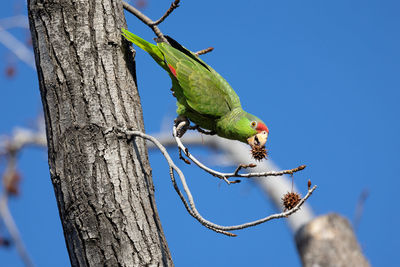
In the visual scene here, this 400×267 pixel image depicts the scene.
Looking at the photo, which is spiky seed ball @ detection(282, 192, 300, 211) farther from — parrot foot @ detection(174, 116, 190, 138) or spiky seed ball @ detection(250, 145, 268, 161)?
parrot foot @ detection(174, 116, 190, 138)

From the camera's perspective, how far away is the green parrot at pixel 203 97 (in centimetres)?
394

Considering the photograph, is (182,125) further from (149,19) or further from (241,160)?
(241,160)

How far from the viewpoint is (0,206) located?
29.0 feet

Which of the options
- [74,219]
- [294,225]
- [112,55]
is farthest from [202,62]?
[294,225]

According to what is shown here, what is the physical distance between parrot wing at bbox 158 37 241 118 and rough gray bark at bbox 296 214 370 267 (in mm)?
4093

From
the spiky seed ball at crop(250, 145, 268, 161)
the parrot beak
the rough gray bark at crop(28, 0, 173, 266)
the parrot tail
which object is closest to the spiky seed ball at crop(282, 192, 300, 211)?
the spiky seed ball at crop(250, 145, 268, 161)

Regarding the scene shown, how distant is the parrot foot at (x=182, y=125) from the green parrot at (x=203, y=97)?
0.12 ft

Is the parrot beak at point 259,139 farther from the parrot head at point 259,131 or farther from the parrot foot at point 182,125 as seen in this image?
the parrot foot at point 182,125

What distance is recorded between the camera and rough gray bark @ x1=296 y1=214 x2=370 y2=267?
23.0 ft

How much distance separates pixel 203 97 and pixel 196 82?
16cm

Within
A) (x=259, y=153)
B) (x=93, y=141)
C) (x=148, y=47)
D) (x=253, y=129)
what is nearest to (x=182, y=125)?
(x=253, y=129)

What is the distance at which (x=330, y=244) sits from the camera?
23.5 ft

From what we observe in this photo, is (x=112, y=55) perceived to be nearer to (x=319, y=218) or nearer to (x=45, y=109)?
(x=45, y=109)

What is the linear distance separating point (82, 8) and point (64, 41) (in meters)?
0.28
